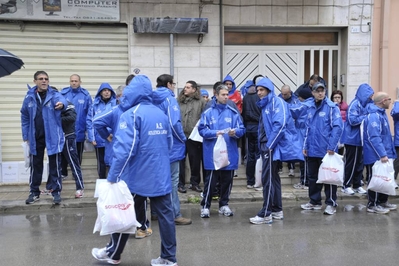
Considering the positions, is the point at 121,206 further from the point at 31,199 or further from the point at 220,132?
the point at 31,199

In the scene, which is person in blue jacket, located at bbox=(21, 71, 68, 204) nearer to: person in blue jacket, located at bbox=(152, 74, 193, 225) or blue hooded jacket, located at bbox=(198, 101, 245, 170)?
person in blue jacket, located at bbox=(152, 74, 193, 225)

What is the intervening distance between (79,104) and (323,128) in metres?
4.62

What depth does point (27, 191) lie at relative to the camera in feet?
27.6

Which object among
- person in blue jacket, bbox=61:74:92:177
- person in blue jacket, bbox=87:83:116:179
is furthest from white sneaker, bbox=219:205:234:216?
person in blue jacket, bbox=61:74:92:177

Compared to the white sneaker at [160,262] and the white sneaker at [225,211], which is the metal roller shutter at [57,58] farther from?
the white sneaker at [160,262]

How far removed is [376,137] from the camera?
6.56m

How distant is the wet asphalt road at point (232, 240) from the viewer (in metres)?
4.82

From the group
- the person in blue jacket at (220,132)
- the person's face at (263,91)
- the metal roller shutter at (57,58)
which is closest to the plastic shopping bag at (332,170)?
the person in blue jacket at (220,132)

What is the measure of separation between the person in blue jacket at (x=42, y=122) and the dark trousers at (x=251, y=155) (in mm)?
3510

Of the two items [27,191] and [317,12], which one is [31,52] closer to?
[27,191]

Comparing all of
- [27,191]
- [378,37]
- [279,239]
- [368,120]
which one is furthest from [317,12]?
[27,191]

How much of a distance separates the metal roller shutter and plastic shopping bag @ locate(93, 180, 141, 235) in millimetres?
5327

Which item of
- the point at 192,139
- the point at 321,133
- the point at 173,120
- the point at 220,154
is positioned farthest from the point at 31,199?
the point at 321,133

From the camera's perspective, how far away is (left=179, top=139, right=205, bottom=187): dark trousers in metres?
8.15
